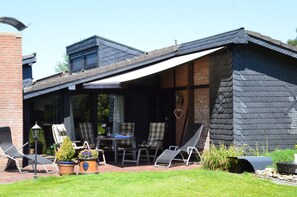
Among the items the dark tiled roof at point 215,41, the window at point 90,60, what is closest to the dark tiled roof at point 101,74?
the dark tiled roof at point 215,41

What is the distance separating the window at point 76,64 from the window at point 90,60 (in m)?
0.57

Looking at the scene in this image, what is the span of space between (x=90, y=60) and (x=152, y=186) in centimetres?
1585

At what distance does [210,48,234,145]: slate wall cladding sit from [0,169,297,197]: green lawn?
2655 mm

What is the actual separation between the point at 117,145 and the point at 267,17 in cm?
810

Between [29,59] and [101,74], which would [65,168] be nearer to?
[101,74]

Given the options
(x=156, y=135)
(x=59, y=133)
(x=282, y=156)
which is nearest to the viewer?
(x=282, y=156)

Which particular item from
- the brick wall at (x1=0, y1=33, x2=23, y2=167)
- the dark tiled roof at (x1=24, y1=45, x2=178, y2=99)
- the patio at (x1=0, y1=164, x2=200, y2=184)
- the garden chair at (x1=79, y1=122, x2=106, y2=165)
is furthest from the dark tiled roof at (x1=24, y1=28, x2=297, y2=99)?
the patio at (x1=0, y1=164, x2=200, y2=184)

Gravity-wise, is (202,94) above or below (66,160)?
above

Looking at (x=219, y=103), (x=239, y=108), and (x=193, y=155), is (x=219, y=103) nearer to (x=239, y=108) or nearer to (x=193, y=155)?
(x=239, y=108)

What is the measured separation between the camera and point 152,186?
9617mm

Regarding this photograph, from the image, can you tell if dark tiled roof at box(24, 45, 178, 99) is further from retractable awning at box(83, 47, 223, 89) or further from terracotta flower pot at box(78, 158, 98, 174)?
terracotta flower pot at box(78, 158, 98, 174)

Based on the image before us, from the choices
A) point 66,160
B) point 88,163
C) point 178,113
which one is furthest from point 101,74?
point 88,163

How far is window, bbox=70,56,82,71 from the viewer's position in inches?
1002

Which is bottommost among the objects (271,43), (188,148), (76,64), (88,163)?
(88,163)
